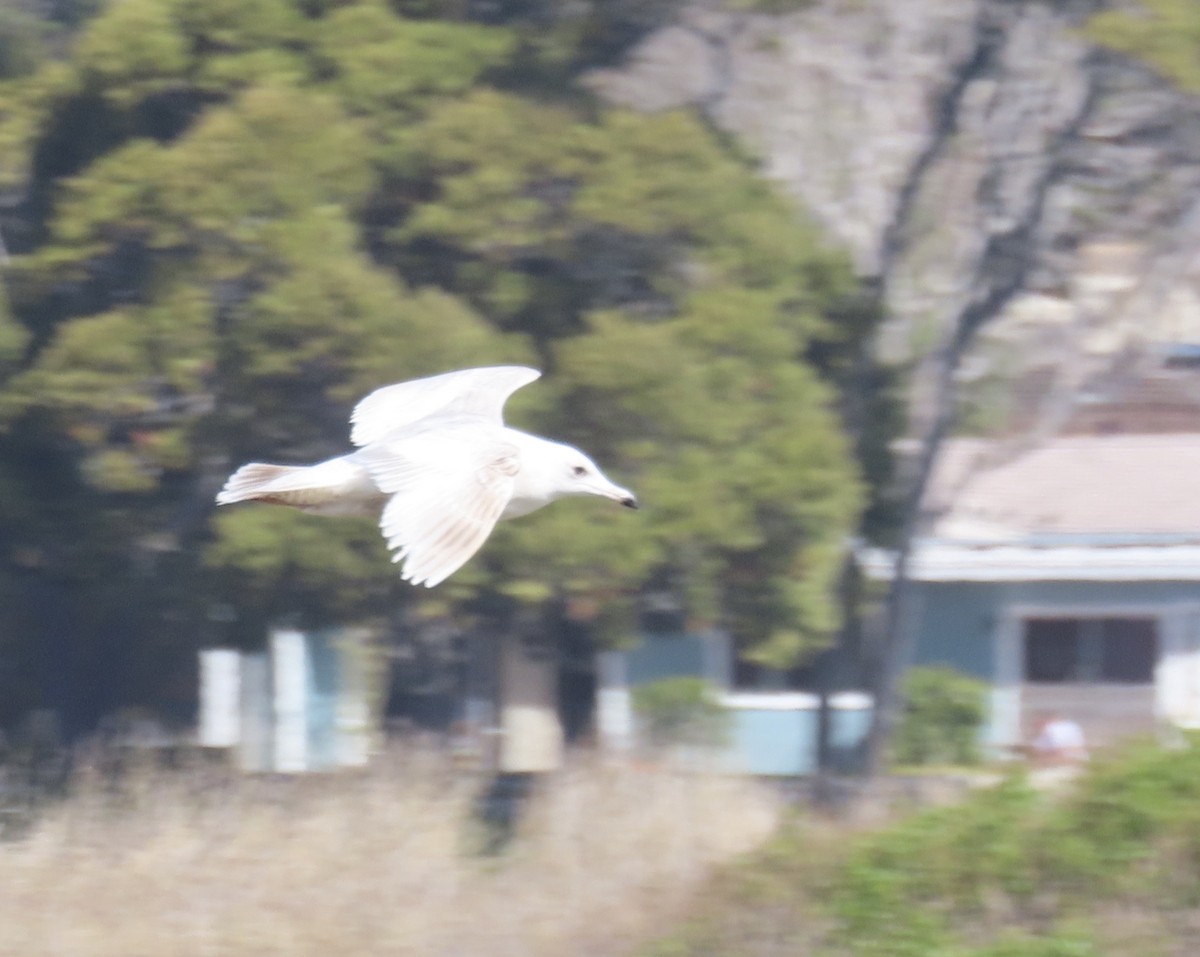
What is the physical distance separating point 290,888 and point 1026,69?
5.57m

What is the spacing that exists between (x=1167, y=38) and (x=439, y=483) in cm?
565

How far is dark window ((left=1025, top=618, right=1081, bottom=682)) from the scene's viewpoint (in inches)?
588

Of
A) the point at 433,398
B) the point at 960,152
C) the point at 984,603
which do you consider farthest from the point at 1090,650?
the point at 433,398

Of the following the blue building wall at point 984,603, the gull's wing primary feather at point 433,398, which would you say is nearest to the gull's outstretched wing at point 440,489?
the gull's wing primary feather at point 433,398

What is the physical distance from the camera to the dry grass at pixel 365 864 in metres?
7.86

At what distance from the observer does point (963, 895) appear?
6.98 m

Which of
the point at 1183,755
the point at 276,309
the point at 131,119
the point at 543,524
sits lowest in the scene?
the point at 1183,755

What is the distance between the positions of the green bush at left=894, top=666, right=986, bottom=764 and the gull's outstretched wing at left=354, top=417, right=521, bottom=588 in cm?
895

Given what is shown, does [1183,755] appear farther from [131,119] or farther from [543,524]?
[131,119]

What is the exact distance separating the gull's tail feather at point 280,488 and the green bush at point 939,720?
8871 mm

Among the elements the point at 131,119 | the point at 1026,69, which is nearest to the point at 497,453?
the point at 131,119

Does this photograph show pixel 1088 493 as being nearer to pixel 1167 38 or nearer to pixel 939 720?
pixel 939 720

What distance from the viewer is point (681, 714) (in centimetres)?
1234

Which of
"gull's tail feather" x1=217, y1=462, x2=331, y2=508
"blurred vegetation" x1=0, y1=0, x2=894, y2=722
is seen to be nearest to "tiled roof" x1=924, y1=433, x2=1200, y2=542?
"blurred vegetation" x1=0, y1=0, x2=894, y2=722
